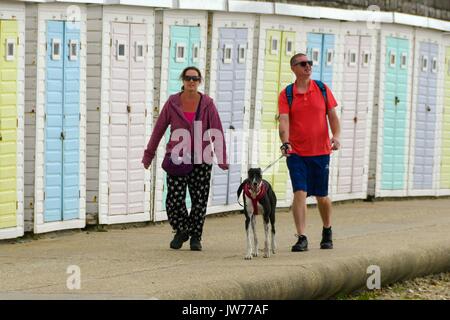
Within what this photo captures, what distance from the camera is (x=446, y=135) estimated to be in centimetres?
2289

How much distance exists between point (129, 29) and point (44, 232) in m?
2.25

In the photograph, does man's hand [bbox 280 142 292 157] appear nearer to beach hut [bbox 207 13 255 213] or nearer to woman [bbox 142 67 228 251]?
woman [bbox 142 67 228 251]

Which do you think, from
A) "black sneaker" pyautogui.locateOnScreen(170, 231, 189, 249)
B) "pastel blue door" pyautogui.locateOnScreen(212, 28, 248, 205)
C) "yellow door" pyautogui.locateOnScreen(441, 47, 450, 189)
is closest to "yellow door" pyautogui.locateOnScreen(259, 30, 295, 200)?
"pastel blue door" pyautogui.locateOnScreen(212, 28, 248, 205)

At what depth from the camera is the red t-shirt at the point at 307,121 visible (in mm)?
14055

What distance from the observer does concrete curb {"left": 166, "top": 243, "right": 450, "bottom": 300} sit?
11.1m

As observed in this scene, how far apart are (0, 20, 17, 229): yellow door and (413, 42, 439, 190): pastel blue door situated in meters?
8.13

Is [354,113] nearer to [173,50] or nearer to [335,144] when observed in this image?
[173,50]

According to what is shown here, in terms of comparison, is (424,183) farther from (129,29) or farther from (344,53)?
(129,29)

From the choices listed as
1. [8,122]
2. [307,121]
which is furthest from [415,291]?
[8,122]

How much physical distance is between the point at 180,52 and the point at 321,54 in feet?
9.77
